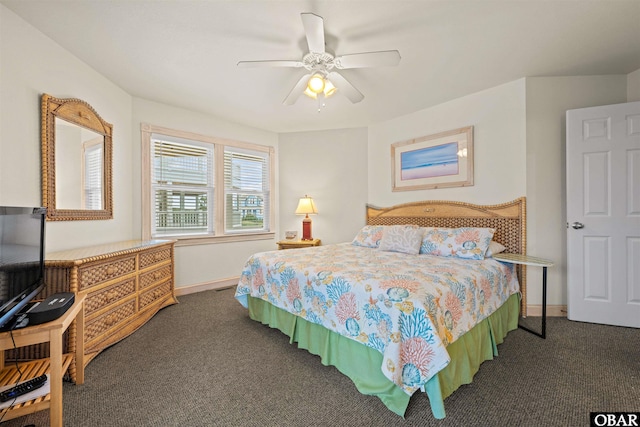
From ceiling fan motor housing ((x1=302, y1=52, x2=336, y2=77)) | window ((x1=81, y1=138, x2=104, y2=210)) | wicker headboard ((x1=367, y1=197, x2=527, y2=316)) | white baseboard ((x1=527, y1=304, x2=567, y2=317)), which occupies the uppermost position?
ceiling fan motor housing ((x1=302, y1=52, x2=336, y2=77))

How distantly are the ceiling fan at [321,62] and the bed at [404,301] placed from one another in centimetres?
158

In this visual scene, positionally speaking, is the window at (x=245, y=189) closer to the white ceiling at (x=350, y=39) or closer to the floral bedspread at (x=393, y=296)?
the white ceiling at (x=350, y=39)

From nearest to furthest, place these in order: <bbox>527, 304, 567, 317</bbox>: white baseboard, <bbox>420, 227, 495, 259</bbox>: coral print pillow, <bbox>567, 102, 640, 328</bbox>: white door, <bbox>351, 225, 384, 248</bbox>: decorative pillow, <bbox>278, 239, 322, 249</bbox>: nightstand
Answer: <bbox>567, 102, 640, 328</bbox>: white door → <bbox>420, 227, 495, 259</bbox>: coral print pillow → <bbox>527, 304, 567, 317</bbox>: white baseboard → <bbox>351, 225, 384, 248</bbox>: decorative pillow → <bbox>278, 239, 322, 249</bbox>: nightstand

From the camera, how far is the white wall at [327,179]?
4242mm

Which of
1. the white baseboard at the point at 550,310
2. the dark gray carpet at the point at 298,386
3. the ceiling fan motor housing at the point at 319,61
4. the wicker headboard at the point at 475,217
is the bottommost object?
the dark gray carpet at the point at 298,386

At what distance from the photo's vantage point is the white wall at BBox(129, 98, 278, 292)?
323 centimetres

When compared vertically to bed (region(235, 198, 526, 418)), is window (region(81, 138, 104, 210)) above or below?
above

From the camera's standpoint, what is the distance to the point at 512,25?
1944mm

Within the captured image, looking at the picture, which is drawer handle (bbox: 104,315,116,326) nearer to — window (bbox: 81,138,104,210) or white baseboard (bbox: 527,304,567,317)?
window (bbox: 81,138,104,210)

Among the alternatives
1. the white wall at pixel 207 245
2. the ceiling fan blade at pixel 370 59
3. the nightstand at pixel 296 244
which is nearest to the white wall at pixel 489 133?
the nightstand at pixel 296 244

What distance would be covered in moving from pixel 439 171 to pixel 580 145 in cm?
131

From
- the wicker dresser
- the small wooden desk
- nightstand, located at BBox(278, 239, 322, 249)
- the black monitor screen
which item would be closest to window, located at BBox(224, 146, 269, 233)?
nightstand, located at BBox(278, 239, 322, 249)

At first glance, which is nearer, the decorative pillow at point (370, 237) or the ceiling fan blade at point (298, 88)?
the ceiling fan blade at point (298, 88)

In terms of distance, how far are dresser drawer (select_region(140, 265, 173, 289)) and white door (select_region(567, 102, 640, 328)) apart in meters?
4.24
